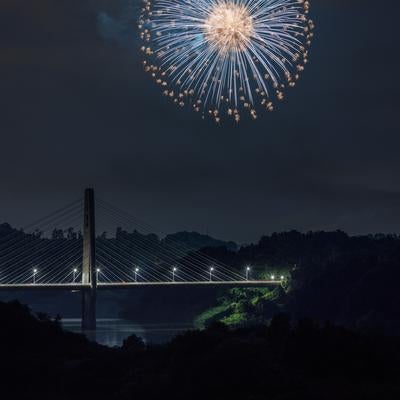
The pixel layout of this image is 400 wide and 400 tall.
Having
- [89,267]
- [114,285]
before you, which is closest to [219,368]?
[114,285]

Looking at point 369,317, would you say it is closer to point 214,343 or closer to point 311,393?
point 214,343

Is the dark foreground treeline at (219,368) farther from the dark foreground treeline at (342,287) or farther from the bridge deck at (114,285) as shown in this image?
the bridge deck at (114,285)

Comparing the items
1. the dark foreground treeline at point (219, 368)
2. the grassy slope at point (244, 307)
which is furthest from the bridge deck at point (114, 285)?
the dark foreground treeline at point (219, 368)

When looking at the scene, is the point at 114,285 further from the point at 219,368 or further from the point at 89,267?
the point at 219,368

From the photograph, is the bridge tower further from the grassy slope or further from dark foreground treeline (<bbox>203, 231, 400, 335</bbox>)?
dark foreground treeline (<bbox>203, 231, 400, 335</bbox>)

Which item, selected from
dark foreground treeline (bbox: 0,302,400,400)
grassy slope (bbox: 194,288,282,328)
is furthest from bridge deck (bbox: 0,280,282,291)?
dark foreground treeline (bbox: 0,302,400,400)

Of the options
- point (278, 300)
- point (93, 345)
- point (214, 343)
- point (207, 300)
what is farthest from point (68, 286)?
point (214, 343)
